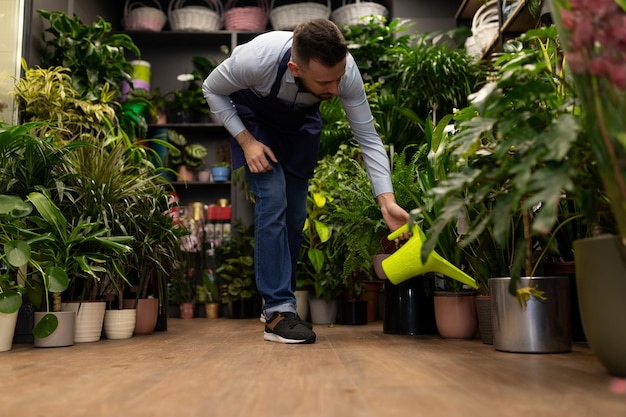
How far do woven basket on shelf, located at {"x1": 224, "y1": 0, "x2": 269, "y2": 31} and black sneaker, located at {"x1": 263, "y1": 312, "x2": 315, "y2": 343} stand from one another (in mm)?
3116

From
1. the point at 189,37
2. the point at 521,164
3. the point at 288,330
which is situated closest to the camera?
the point at 521,164

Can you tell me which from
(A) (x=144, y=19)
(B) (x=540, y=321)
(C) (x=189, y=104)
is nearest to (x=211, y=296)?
(C) (x=189, y=104)

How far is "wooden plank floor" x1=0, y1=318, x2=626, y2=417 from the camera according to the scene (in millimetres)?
874

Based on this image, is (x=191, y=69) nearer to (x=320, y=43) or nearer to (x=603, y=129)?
(x=320, y=43)

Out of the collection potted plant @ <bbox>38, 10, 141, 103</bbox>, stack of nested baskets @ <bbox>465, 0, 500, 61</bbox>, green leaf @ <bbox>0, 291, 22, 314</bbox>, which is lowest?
green leaf @ <bbox>0, 291, 22, 314</bbox>

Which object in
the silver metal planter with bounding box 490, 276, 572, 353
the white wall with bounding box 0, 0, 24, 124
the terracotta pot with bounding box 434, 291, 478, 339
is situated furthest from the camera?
the white wall with bounding box 0, 0, 24, 124

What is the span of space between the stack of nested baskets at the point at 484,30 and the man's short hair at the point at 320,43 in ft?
6.69

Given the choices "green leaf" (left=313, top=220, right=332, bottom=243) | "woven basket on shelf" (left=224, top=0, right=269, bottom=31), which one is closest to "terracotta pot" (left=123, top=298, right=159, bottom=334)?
"green leaf" (left=313, top=220, right=332, bottom=243)

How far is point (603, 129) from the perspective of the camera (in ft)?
2.92

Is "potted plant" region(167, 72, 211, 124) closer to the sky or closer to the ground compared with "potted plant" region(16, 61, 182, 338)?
closer to the sky

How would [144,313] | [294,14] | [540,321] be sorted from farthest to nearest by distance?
[294,14] → [144,313] → [540,321]

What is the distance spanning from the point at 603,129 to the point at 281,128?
4.51 feet

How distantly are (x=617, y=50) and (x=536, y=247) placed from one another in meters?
1.12

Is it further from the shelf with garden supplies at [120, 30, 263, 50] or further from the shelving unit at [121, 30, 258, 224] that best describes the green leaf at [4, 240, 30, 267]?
the shelf with garden supplies at [120, 30, 263, 50]
